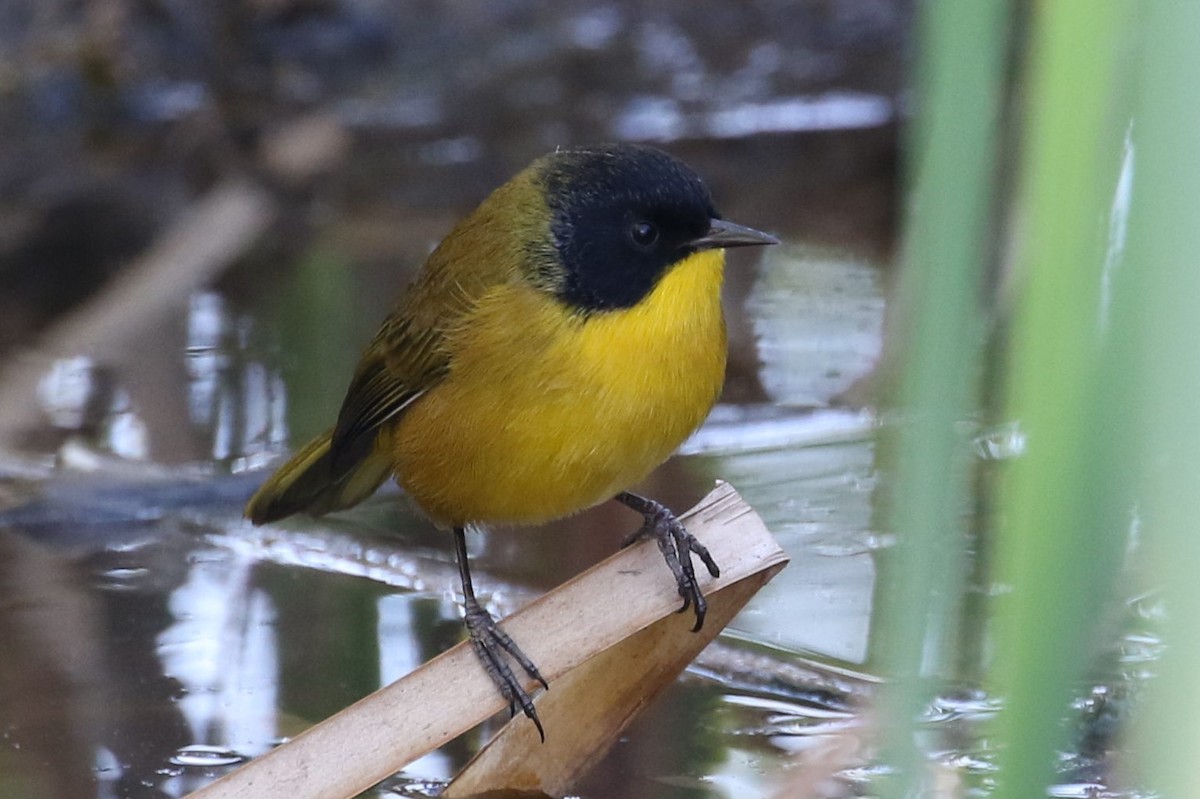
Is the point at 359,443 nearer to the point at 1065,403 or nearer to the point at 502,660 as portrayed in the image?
the point at 502,660

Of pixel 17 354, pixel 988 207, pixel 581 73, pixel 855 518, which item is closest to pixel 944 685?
pixel 855 518

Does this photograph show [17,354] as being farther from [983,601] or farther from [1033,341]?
[1033,341]

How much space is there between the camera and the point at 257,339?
6.12 m

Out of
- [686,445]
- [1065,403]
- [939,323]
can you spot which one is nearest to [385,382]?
[686,445]

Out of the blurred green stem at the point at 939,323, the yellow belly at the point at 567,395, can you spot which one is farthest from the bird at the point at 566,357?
the blurred green stem at the point at 939,323

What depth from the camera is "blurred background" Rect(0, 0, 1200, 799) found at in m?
1.39

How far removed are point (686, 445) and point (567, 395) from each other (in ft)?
6.35

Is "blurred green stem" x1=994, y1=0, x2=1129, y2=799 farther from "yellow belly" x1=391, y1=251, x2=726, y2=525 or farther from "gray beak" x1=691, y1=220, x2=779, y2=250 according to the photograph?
"gray beak" x1=691, y1=220, x2=779, y2=250

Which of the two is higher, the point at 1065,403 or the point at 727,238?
the point at 727,238

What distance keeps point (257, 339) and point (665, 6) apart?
425cm

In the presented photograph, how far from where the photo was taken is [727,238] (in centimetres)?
353

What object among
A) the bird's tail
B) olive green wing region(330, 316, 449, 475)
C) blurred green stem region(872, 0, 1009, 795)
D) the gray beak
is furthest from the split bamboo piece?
blurred green stem region(872, 0, 1009, 795)

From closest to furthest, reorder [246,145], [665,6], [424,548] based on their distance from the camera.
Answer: [424,548] → [246,145] → [665,6]

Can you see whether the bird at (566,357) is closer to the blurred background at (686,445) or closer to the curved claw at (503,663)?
the curved claw at (503,663)
